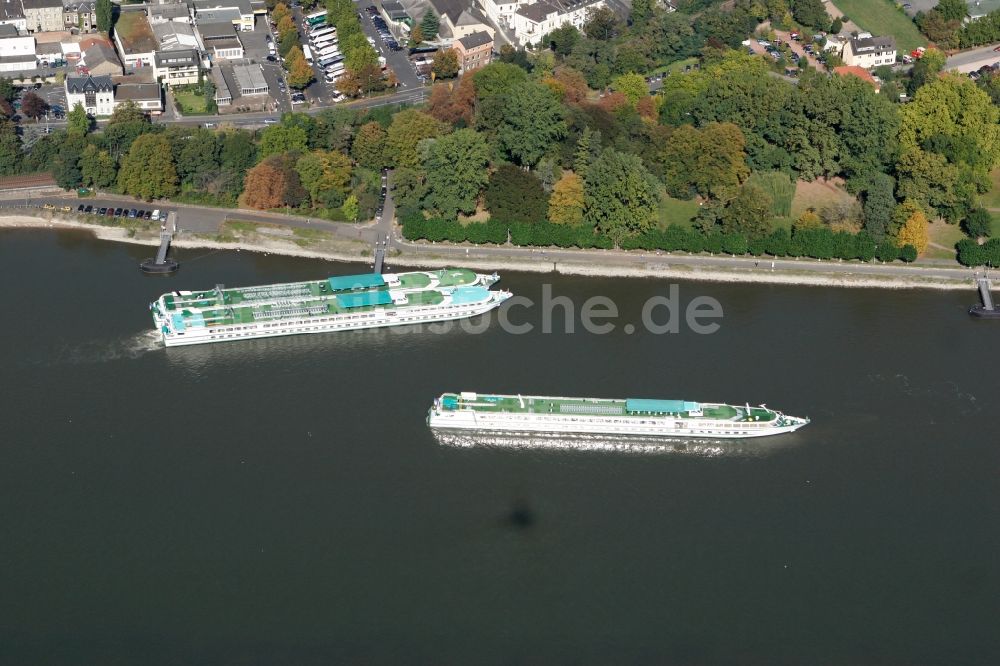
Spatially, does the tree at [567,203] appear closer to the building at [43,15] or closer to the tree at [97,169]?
the tree at [97,169]

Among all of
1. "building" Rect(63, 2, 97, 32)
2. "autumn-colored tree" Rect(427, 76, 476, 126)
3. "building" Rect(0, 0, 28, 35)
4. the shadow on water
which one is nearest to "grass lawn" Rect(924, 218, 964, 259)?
the shadow on water

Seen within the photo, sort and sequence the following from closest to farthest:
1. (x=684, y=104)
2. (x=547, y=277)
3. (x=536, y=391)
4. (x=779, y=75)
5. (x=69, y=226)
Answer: (x=536, y=391)
(x=547, y=277)
(x=69, y=226)
(x=684, y=104)
(x=779, y=75)

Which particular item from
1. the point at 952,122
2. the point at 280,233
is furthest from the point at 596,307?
the point at 952,122

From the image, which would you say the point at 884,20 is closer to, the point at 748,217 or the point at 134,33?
the point at 748,217

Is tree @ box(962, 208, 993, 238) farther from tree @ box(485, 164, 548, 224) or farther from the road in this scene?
tree @ box(485, 164, 548, 224)

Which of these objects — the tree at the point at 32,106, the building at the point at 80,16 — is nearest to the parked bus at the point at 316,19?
the building at the point at 80,16

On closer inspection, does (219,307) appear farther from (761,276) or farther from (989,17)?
(989,17)

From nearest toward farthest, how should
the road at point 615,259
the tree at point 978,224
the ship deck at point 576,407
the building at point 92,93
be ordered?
the ship deck at point 576,407, the road at point 615,259, the tree at point 978,224, the building at point 92,93
